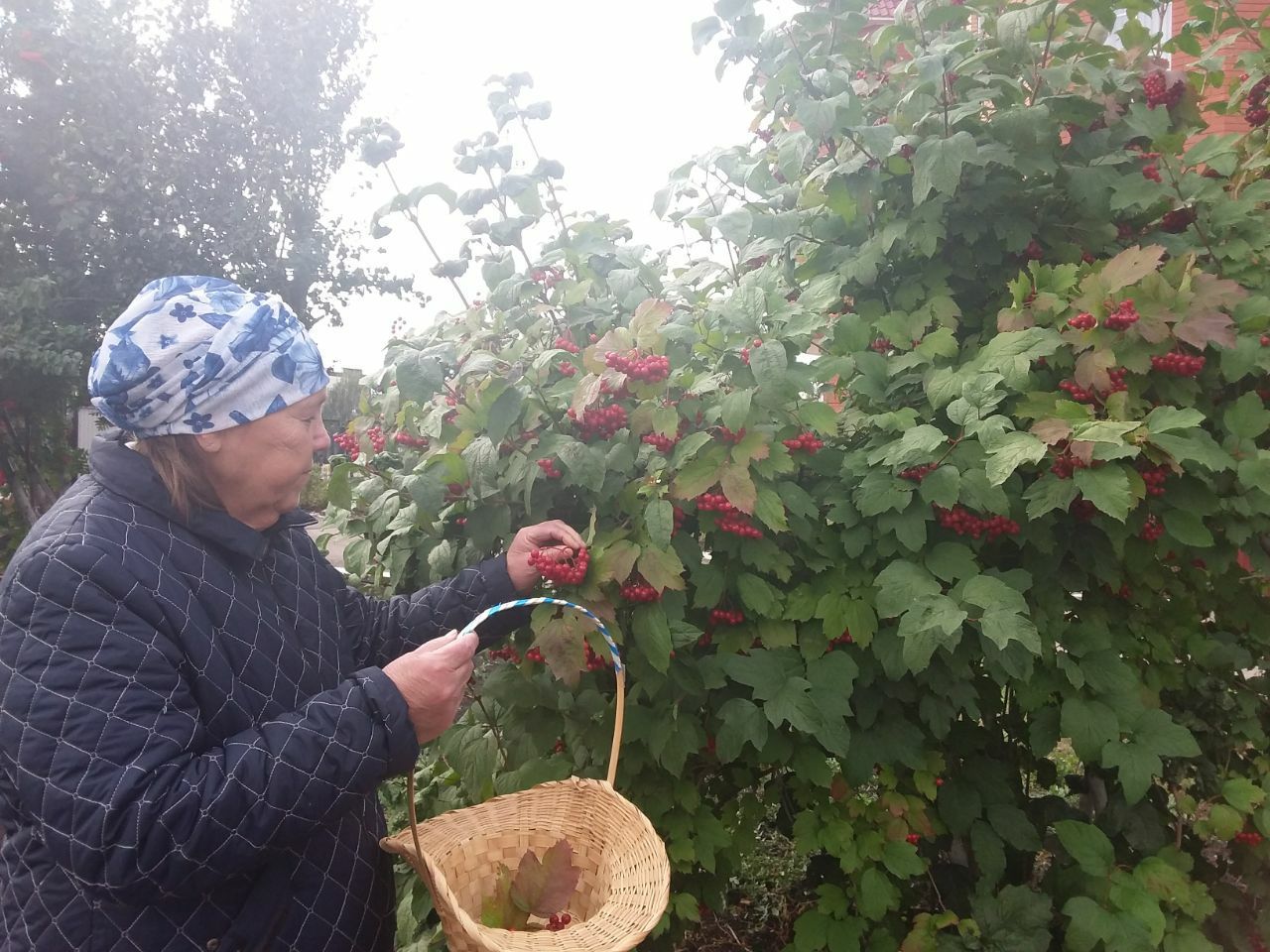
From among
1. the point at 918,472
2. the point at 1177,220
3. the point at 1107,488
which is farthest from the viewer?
the point at 1177,220

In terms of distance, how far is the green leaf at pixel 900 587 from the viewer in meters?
1.75

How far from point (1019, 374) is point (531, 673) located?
4.21ft

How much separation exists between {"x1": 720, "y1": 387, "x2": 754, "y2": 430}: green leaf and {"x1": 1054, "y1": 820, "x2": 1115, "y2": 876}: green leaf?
1344mm

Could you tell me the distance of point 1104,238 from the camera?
2.19 metres

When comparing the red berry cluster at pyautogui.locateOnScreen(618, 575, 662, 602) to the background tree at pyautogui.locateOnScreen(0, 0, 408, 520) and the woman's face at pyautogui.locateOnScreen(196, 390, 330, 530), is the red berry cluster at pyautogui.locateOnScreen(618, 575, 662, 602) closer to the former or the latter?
the woman's face at pyautogui.locateOnScreen(196, 390, 330, 530)

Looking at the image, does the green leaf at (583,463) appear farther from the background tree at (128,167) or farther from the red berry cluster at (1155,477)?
the background tree at (128,167)

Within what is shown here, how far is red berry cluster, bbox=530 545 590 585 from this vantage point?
Answer: 1.71 m

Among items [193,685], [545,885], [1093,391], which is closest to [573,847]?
[545,885]

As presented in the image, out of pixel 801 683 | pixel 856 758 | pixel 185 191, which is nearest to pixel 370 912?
pixel 801 683

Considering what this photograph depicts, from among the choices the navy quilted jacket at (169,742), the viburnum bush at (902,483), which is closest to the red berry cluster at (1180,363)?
the viburnum bush at (902,483)

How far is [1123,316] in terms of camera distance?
1.79 m

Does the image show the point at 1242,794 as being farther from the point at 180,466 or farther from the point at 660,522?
the point at 180,466

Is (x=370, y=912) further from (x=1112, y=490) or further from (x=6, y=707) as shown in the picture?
(x=1112, y=490)

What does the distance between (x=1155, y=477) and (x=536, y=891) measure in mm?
1569
